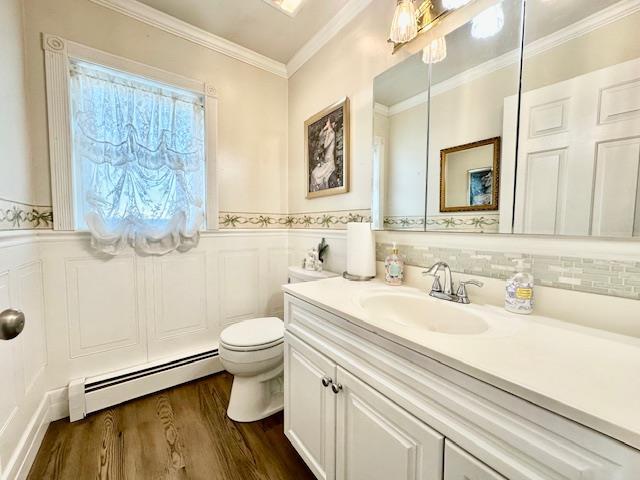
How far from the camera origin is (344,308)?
90cm

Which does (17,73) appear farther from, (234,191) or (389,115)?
(389,115)

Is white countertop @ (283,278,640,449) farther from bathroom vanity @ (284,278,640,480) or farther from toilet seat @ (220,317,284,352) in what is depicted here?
toilet seat @ (220,317,284,352)

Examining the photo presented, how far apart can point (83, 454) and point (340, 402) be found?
1.31 meters

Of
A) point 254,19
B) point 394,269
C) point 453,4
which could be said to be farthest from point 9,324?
point 254,19

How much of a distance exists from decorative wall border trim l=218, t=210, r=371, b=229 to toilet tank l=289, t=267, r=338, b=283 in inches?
12.5

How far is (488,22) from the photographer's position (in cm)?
100

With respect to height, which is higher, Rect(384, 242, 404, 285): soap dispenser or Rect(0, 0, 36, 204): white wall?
Rect(0, 0, 36, 204): white wall

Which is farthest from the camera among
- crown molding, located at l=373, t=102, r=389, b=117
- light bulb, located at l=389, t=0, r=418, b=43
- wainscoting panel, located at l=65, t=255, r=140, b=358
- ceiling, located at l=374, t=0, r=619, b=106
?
wainscoting panel, located at l=65, t=255, r=140, b=358

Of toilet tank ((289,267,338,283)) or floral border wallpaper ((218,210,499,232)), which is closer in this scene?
floral border wallpaper ((218,210,499,232))

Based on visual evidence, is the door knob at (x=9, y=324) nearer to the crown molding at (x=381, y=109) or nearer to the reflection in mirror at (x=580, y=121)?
the reflection in mirror at (x=580, y=121)

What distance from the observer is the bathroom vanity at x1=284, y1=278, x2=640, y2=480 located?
43cm

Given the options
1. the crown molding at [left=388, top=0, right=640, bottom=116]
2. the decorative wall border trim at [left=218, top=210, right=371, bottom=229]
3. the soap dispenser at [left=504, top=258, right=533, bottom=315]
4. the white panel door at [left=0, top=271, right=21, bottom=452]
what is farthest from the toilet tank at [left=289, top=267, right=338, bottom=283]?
the white panel door at [left=0, top=271, right=21, bottom=452]

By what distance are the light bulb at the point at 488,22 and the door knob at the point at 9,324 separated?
161cm

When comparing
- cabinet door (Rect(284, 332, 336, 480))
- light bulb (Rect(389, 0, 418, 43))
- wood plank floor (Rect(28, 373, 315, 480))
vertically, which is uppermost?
light bulb (Rect(389, 0, 418, 43))
